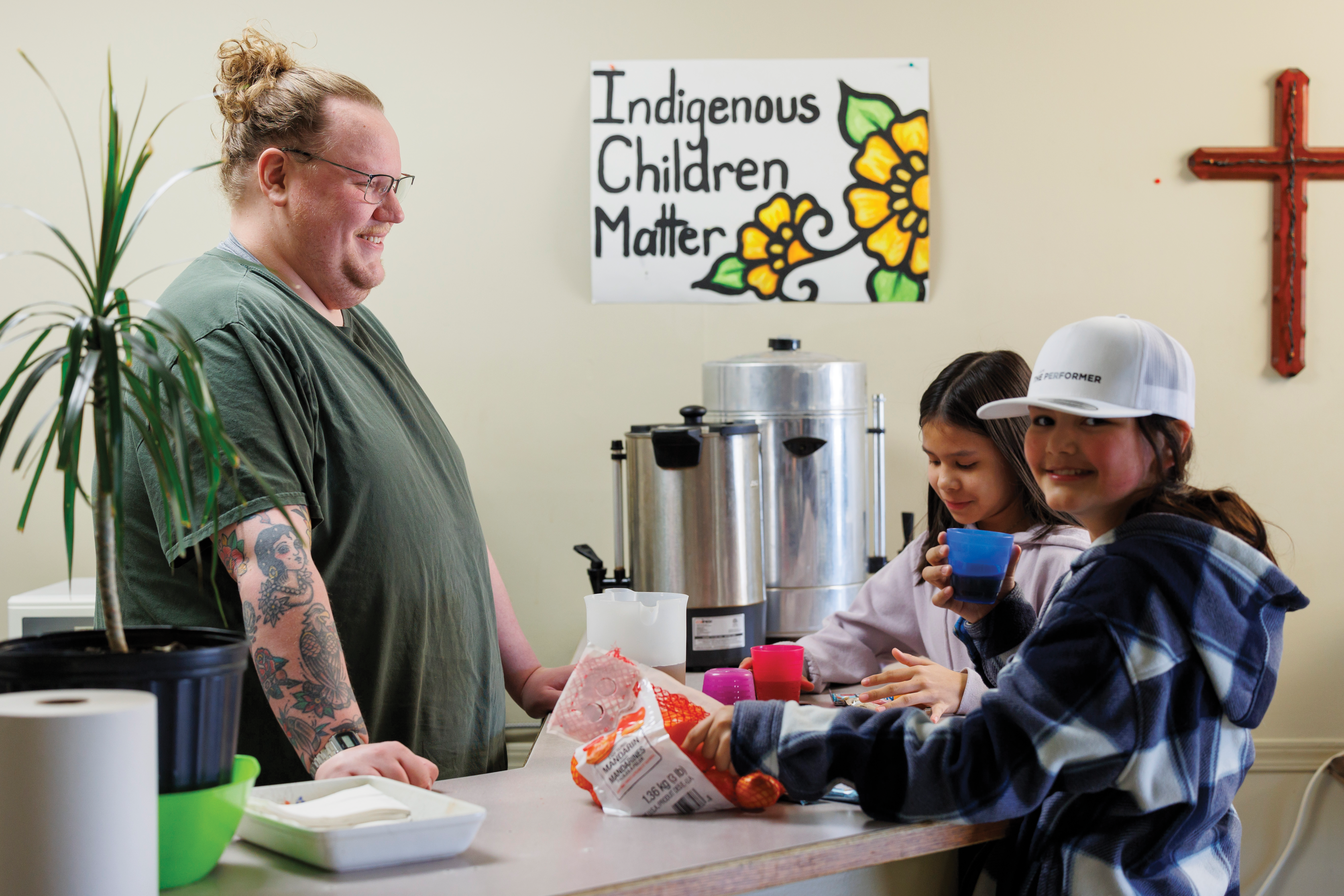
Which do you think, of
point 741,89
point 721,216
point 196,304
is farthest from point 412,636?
point 741,89

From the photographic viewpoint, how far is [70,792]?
677 millimetres

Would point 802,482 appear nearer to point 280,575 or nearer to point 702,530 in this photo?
point 702,530

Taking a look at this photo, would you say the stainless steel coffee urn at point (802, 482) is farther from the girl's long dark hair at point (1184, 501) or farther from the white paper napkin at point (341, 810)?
the white paper napkin at point (341, 810)

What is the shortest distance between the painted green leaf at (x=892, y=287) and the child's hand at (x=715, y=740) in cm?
158

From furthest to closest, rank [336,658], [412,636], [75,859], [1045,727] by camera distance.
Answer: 1. [412,636]
2. [336,658]
3. [1045,727]
4. [75,859]

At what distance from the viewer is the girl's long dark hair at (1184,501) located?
97 cm

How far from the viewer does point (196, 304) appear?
3.87 ft

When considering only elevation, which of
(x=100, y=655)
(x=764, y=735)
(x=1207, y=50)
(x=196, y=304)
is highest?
(x=1207, y=50)

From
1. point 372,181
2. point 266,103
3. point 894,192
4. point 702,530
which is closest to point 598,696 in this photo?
point 702,530

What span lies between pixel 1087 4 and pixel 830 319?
0.92 m

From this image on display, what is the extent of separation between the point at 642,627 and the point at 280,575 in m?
0.54

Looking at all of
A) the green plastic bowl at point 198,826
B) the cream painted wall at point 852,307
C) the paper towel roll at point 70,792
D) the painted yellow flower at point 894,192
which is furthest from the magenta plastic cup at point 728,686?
the painted yellow flower at point 894,192

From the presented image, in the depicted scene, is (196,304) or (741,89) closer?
(196,304)

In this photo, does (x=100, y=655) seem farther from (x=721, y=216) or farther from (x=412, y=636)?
(x=721, y=216)
